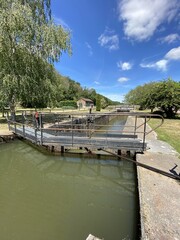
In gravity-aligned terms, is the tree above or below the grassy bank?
above

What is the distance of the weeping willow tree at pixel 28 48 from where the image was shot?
1114 cm

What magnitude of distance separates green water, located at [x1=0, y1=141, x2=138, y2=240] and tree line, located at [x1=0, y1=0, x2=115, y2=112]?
6.66 meters

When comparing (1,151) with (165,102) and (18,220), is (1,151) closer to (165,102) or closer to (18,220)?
(18,220)

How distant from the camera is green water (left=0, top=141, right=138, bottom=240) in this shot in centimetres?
306

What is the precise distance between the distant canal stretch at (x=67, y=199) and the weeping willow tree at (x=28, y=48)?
6.51 metres

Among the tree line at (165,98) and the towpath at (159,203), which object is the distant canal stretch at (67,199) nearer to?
the towpath at (159,203)

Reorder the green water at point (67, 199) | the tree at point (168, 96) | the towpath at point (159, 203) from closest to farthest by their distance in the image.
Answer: the towpath at point (159, 203) → the green water at point (67, 199) → the tree at point (168, 96)

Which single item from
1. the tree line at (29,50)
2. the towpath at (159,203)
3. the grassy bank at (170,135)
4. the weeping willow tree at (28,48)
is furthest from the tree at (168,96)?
the towpath at (159,203)

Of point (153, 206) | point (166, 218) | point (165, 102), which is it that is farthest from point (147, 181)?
point (165, 102)

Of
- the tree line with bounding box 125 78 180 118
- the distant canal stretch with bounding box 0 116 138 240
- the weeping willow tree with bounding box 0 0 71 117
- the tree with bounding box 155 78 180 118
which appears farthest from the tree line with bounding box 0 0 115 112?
the tree with bounding box 155 78 180 118

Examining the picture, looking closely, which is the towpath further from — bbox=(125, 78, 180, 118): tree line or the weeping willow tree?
bbox=(125, 78, 180, 118): tree line

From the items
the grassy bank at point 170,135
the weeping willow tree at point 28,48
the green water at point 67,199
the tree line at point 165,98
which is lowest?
the green water at point 67,199

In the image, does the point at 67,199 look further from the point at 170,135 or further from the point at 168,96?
the point at 168,96

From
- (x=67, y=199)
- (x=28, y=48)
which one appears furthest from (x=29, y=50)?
(x=67, y=199)
